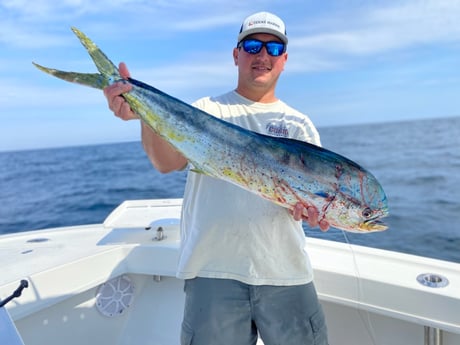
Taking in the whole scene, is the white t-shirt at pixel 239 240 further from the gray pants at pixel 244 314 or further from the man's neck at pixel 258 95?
the man's neck at pixel 258 95

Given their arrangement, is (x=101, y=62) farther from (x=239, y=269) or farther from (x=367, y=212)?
(x=367, y=212)

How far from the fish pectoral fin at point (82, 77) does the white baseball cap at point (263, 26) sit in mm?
815

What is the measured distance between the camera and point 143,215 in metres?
3.58

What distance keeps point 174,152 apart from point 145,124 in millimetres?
202

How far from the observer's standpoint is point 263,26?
6.41 ft

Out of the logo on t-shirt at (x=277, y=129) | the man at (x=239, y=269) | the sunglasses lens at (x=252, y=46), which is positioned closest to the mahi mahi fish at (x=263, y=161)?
the man at (x=239, y=269)

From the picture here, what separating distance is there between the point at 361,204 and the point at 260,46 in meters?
1.00

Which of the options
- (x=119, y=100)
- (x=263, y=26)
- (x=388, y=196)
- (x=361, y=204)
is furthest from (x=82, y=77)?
(x=388, y=196)

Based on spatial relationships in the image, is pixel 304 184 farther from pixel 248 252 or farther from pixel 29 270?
pixel 29 270

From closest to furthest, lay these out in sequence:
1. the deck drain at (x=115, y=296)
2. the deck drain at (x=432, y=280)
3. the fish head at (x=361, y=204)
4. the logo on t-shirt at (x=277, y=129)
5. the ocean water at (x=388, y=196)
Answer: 1. the fish head at (x=361, y=204)
2. the logo on t-shirt at (x=277, y=129)
3. the deck drain at (x=432, y=280)
4. the deck drain at (x=115, y=296)
5. the ocean water at (x=388, y=196)

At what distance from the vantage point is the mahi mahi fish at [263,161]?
1510 mm

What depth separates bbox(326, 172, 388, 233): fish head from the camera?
1.50 m

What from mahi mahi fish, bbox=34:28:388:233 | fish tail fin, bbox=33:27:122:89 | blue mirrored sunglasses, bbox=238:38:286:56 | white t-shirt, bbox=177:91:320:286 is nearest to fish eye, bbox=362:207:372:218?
mahi mahi fish, bbox=34:28:388:233

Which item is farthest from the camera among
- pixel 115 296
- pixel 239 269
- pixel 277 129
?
pixel 115 296
